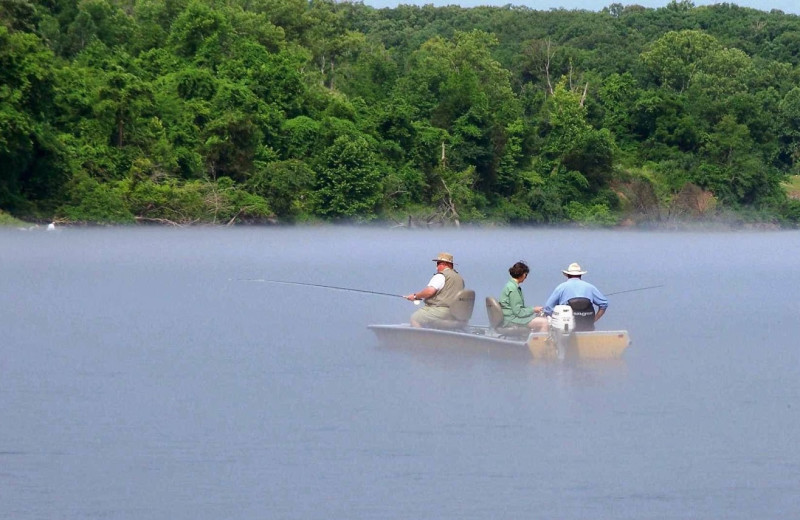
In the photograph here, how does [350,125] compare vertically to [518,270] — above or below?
below

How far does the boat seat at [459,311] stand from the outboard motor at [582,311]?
1272mm

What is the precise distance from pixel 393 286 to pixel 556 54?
45002 millimetres

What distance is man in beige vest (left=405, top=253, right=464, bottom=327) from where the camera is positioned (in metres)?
15.9

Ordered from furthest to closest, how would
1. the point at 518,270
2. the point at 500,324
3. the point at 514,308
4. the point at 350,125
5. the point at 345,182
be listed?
the point at 350,125 → the point at 345,182 → the point at 500,324 → the point at 514,308 → the point at 518,270

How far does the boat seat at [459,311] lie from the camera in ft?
52.1

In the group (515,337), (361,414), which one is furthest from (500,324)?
(361,414)

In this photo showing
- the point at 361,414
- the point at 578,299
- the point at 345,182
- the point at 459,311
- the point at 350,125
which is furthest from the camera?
the point at 350,125

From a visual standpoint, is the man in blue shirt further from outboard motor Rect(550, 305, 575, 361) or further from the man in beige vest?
the man in beige vest

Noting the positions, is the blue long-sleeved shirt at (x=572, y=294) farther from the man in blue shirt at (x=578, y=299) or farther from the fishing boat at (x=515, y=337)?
the fishing boat at (x=515, y=337)

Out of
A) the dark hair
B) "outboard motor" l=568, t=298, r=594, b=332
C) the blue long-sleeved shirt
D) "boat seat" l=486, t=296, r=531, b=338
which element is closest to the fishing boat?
"boat seat" l=486, t=296, r=531, b=338

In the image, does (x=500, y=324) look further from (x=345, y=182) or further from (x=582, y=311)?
(x=345, y=182)

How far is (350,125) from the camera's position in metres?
49.2

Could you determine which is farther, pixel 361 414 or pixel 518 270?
pixel 518 270

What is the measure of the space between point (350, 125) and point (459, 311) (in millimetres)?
33832
